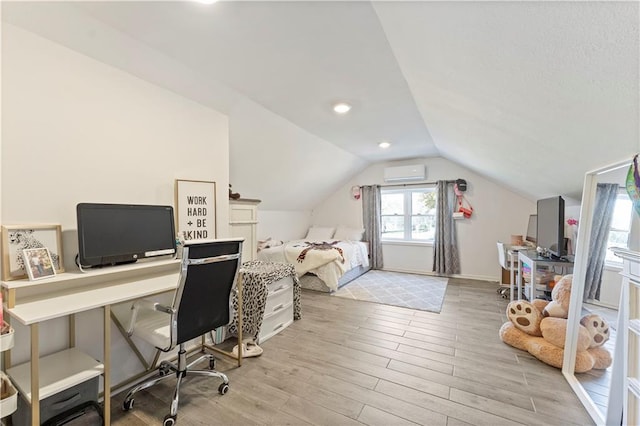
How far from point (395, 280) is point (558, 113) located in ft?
12.3

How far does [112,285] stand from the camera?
5.59ft

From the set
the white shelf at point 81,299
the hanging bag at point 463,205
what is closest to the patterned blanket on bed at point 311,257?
the white shelf at point 81,299

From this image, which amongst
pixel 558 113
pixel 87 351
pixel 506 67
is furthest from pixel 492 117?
pixel 87 351

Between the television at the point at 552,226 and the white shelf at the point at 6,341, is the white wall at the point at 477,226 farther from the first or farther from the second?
the white shelf at the point at 6,341

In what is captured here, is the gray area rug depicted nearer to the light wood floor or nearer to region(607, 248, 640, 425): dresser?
the light wood floor

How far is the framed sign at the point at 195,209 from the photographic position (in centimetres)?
221

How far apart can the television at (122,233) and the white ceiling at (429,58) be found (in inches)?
40.0

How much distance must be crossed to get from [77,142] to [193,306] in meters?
1.27

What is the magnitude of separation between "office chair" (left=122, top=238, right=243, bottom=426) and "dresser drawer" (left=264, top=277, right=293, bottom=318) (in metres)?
0.77

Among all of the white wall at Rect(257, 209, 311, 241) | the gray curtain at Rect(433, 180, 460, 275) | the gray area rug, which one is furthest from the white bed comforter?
the gray curtain at Rect(433, 180, 460, 275)

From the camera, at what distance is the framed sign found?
2.21 meters

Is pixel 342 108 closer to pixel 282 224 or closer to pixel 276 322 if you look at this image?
pixel 276 322

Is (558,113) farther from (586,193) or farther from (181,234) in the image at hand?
(181,234)

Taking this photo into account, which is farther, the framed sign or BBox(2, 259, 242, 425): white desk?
the framed sign
